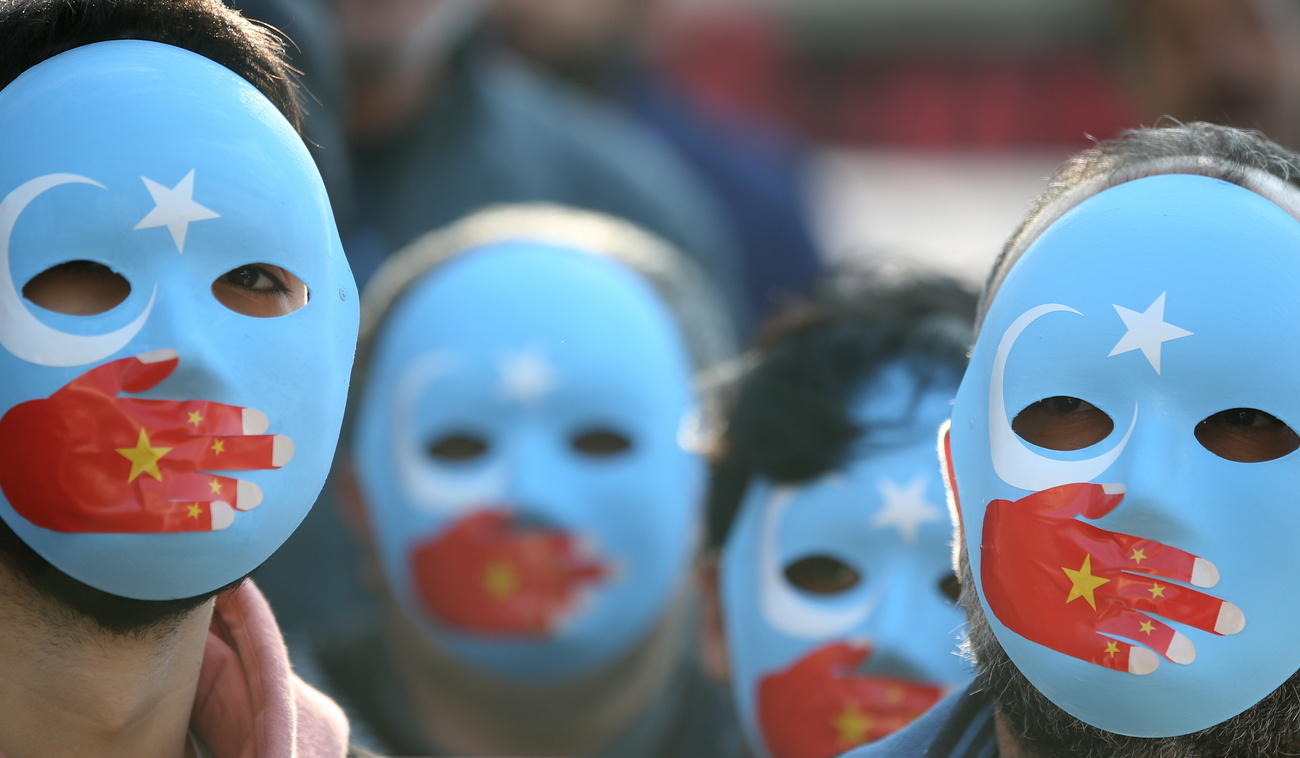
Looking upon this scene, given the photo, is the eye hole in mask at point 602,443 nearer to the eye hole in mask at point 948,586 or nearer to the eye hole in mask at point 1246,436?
the eye hole in mask at point 948,586

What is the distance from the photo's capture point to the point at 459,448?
3113 mm

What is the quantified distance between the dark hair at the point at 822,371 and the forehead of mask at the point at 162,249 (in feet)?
3.44

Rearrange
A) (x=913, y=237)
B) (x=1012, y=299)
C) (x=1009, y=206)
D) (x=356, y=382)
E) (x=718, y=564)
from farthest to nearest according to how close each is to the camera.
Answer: (x=1009, y=206)
(x=913, y=237)
(x=356, y=382)
(x=718, y=564)
(x=1012, y=299)

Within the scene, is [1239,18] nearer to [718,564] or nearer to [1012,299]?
[718,564]

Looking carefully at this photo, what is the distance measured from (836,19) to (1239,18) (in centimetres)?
791

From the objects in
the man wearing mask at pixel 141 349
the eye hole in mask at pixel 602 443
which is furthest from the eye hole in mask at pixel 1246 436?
the eye hole in mask at pixel 602 443

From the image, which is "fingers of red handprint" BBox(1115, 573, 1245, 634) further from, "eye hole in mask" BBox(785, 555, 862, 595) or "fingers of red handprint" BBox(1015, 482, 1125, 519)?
"eye hole in mask" BBox(785, 555, 862, 595)

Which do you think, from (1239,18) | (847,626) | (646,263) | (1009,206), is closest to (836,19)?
(1009,206)

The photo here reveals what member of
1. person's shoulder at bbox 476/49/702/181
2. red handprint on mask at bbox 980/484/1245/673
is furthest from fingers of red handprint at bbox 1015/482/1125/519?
person's shoulder at bbox 476/49/702/181

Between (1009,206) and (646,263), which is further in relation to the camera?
(1009,206)

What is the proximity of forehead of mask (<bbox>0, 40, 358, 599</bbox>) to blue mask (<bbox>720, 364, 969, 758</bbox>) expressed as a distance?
1.00 m

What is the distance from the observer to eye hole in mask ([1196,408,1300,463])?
5.50 ft

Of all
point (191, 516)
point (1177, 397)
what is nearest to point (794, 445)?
point (1177, 397)

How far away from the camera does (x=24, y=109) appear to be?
1.64 meters
